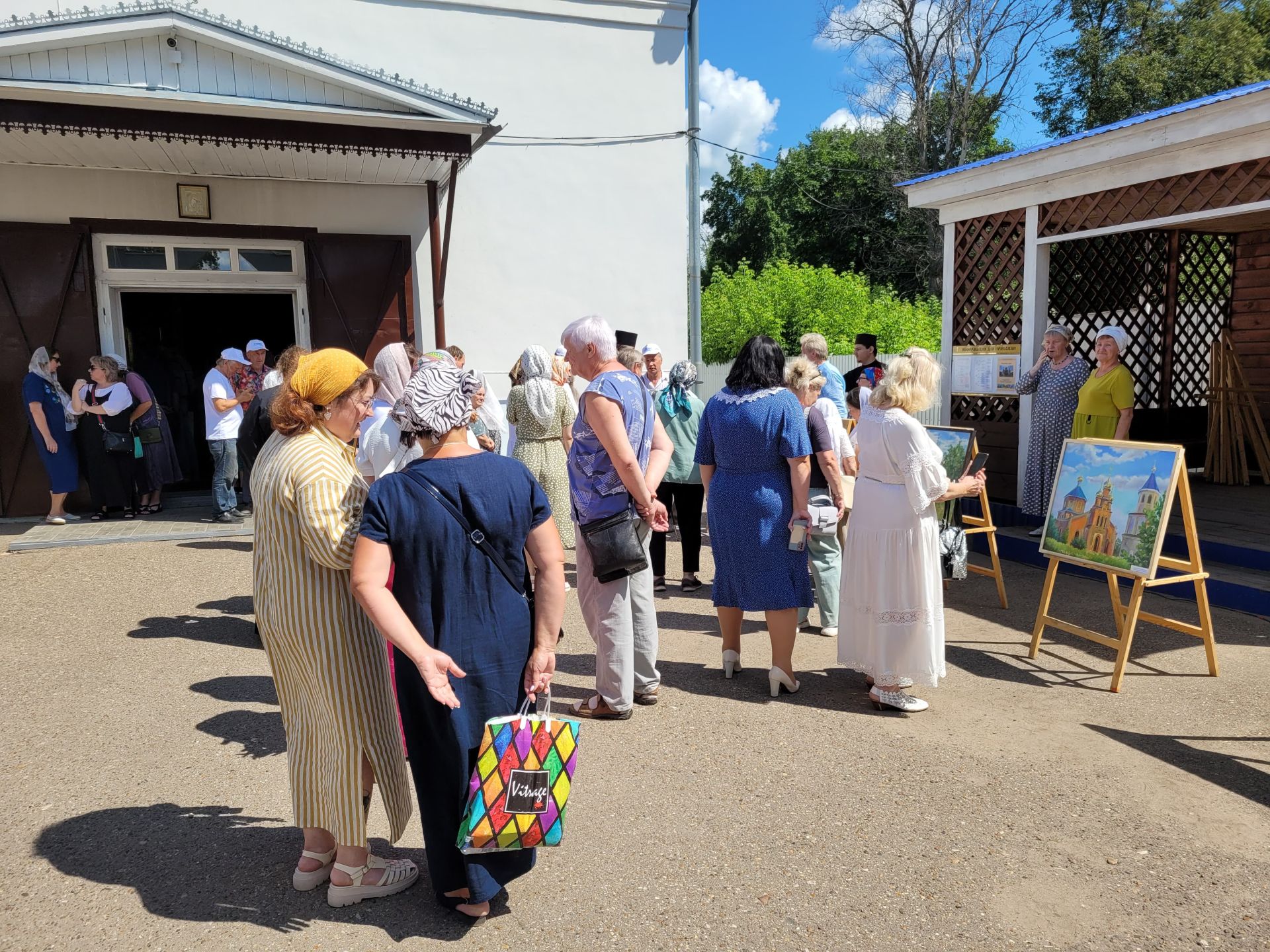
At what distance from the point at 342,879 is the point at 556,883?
0.69m

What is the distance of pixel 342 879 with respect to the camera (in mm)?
2818

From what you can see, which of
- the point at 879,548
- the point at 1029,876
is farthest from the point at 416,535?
the point at 879,548

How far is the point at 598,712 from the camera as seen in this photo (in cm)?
436

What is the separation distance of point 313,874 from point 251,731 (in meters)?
1.54

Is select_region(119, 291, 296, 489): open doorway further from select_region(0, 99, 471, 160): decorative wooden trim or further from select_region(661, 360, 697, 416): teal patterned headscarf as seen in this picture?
select_region(661, 360, 697, 416): teal patterned headscarf

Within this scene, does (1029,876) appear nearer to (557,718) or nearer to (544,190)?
(557,718)

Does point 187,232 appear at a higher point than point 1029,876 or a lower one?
higher

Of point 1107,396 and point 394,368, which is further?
point 1107,396

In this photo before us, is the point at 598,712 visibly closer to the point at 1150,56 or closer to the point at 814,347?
the point at 814,347

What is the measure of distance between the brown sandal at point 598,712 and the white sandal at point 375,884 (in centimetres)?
150

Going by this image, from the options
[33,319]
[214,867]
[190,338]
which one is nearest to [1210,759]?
[214,867]

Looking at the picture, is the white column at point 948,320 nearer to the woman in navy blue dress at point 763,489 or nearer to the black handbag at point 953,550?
the black handbag at point 953,550

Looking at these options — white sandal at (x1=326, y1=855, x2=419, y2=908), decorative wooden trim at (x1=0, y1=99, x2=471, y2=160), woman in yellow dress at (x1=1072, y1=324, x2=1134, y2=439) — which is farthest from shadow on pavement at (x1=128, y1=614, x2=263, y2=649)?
woman in yellow dress at (x1=1072, y1=324, x2=1134, y2=439)

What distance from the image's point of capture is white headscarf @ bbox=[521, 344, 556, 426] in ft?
20.3
